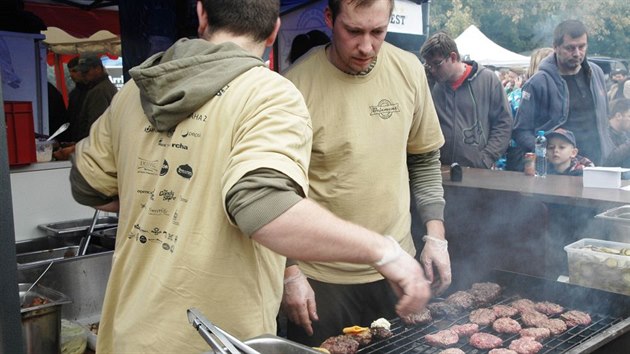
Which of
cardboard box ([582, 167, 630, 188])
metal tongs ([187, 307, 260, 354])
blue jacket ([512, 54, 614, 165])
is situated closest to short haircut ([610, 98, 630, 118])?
blue jacket ([512, 54, 614, 165])

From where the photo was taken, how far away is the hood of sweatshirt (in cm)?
165

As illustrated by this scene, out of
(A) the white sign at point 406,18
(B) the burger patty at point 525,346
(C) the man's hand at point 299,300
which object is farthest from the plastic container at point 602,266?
(A) the white sign at point 406,18

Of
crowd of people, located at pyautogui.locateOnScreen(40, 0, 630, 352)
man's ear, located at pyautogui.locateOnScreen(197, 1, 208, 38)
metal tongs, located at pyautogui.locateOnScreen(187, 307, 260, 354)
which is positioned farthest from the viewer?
man's ear, located at pyautogui.locateOnScreen(197, 1, 208, 38)

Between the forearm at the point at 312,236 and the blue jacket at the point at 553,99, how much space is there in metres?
4.83

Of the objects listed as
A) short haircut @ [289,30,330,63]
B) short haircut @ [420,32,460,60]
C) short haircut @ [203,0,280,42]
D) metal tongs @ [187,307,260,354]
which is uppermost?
short haircut @ [420,32,460,60]

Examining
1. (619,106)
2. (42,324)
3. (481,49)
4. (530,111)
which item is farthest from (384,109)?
(481,49)

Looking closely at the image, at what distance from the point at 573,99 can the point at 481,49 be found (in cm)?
697

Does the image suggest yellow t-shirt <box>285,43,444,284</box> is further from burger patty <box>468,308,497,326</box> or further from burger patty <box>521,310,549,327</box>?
burger patty <box>521,310,549,327</box>

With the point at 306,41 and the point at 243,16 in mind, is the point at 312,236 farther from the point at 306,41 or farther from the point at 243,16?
the point at 306,41

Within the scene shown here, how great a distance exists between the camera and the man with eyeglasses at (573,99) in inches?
227

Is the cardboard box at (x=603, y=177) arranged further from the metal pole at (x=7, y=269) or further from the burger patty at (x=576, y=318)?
the metal pole at (x=7, y=269)

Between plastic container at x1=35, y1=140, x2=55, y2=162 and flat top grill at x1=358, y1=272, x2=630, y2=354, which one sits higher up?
Answer: plastic container at x1=35, y1=140, x2=55, y2=162

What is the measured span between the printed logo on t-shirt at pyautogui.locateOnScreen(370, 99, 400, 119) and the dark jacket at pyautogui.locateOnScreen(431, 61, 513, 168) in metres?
3.41

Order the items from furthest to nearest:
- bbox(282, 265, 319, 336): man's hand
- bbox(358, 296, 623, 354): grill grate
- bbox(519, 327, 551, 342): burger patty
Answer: bbox(519, 327, 551, 342): burger patty < bbox(358, 296, 623, 354): grill grate < bbox(282, 265, 319, 336): man's hand
